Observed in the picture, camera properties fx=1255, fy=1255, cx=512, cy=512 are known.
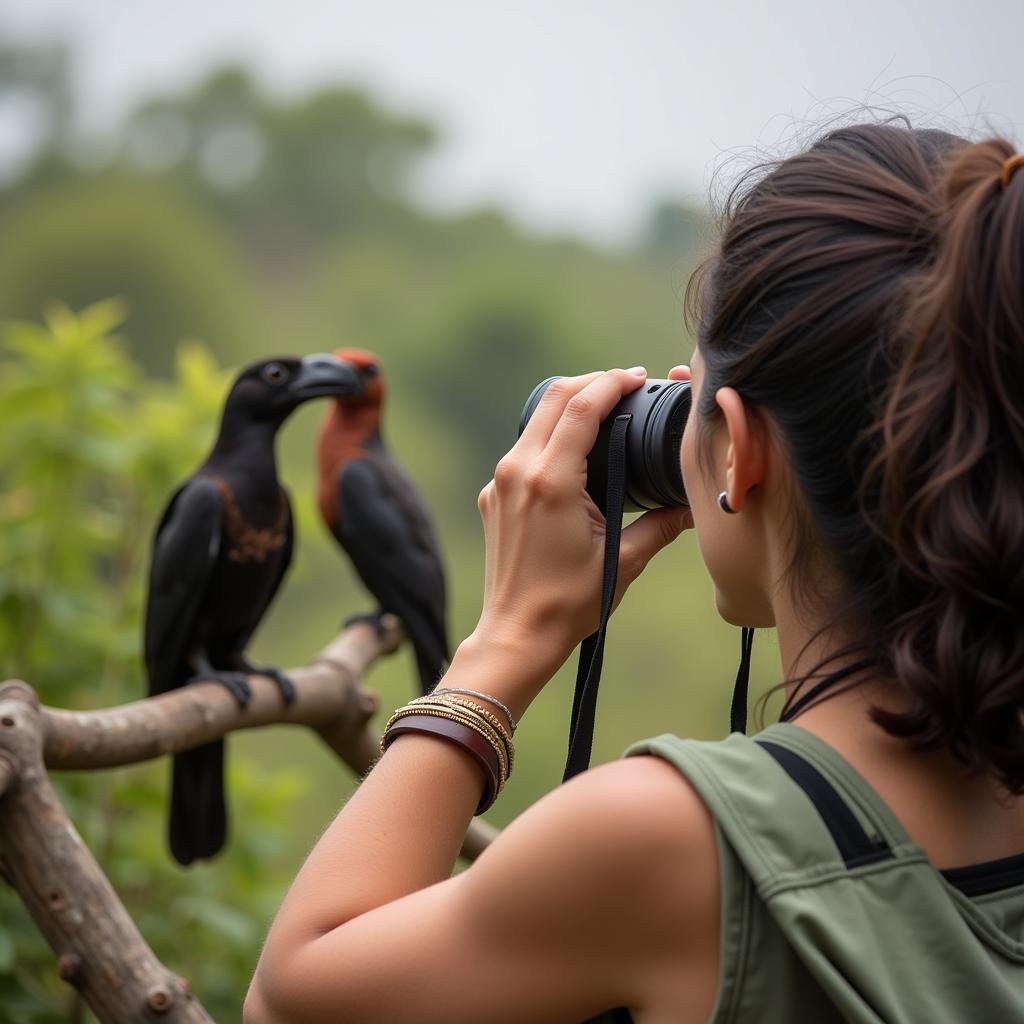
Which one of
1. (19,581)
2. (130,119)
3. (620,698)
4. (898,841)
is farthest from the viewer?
(130,119)

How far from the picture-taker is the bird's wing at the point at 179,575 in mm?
2344

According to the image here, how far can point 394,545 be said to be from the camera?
117 inches

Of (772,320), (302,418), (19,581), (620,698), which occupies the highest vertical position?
(772,320)

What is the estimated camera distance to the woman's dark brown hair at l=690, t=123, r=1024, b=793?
62cm

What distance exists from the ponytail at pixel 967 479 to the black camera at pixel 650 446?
24cm

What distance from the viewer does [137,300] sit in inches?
219

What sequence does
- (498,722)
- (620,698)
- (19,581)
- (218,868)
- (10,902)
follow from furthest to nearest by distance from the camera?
(620,698) < (218,868) < (19,581) < (10,902) < (498,722)

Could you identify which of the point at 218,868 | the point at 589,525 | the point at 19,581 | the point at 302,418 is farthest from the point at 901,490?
the point at 302,418

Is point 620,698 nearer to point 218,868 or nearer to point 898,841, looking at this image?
point 218,868

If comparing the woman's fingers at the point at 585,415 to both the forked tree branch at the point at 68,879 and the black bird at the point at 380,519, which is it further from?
the black bird at the point at 380,519

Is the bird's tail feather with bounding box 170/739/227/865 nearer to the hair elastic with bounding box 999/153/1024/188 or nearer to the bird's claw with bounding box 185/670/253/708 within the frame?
the bird's claw with bounding box 185/670/253/708

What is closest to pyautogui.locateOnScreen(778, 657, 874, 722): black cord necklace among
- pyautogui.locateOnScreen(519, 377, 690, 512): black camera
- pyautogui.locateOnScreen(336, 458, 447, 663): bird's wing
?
pyautogui.locateOnScreen(519, 377, 690, 512): black camera

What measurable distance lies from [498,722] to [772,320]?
Answer: 0.98ft

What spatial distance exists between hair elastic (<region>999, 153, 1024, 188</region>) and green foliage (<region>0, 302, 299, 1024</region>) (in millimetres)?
2021
